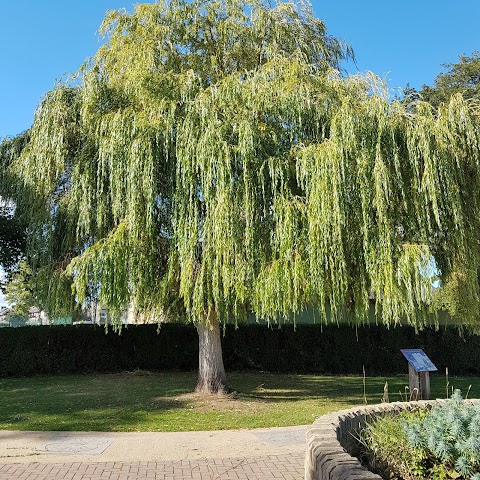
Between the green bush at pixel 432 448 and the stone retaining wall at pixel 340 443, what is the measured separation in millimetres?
338

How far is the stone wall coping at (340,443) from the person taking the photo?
12.3ft

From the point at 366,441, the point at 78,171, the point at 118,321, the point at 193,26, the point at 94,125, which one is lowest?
the point at 366,441

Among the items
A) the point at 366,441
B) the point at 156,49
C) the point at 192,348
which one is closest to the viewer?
the point at 366,441

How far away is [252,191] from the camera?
361 inches

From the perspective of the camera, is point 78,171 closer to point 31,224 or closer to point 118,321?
point 31,224

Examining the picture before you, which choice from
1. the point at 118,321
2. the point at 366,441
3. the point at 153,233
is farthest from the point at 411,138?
the point at 118,321

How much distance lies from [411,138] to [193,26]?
214 inches

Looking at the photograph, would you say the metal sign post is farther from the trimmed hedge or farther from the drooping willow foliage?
the trimmed hedge

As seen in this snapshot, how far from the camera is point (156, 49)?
36.3 ft

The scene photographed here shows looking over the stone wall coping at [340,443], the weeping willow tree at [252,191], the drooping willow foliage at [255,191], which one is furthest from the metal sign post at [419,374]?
the stone wall coping at [340,443]

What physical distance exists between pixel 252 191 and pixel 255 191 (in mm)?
89

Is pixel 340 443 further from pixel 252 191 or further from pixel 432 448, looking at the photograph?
pixel 252 191

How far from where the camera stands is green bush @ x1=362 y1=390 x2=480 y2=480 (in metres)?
4.58

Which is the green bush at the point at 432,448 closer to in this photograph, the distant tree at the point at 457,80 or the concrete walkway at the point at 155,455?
the concrete walkway at the point at 155,455
